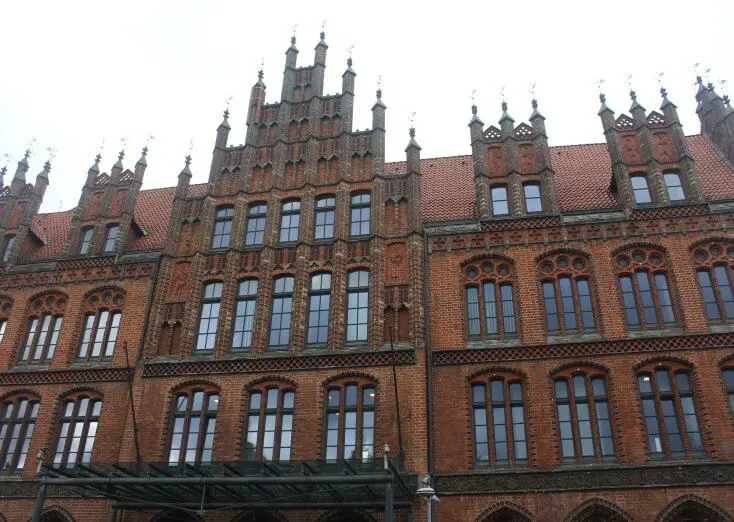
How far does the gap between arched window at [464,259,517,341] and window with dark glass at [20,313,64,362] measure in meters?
15.1

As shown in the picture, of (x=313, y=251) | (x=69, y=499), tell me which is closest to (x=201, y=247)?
(x=313, y=251)

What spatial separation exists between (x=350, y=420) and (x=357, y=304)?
3.99 m

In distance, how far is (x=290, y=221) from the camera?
25344 mm

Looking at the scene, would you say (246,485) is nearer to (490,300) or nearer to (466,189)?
(490,300)

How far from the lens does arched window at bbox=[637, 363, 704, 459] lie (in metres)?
19.0

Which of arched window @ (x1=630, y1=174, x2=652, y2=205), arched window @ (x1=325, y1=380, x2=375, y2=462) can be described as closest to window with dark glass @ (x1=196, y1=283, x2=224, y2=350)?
arched window @ (x1=325, y1=380, x2=375, y2=462)

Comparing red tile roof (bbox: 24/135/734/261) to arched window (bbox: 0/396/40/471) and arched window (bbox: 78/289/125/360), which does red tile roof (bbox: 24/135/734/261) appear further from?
arched window (bbox: 0/396/40/471)

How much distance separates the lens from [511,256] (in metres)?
22.7

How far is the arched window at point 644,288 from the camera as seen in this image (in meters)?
21.0

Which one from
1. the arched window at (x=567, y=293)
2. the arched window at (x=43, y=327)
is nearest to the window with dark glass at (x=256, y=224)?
the arched window at (x=43, y=327)

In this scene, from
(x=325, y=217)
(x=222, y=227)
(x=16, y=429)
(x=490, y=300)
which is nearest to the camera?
(x=490, y=300)

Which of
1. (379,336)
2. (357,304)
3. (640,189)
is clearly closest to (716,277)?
(640,189)

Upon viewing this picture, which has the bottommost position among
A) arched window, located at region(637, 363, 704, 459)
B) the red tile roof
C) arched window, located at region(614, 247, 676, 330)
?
arched window, located at region(637, 363, 704, 459)

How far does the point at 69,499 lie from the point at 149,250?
30.7 feet
